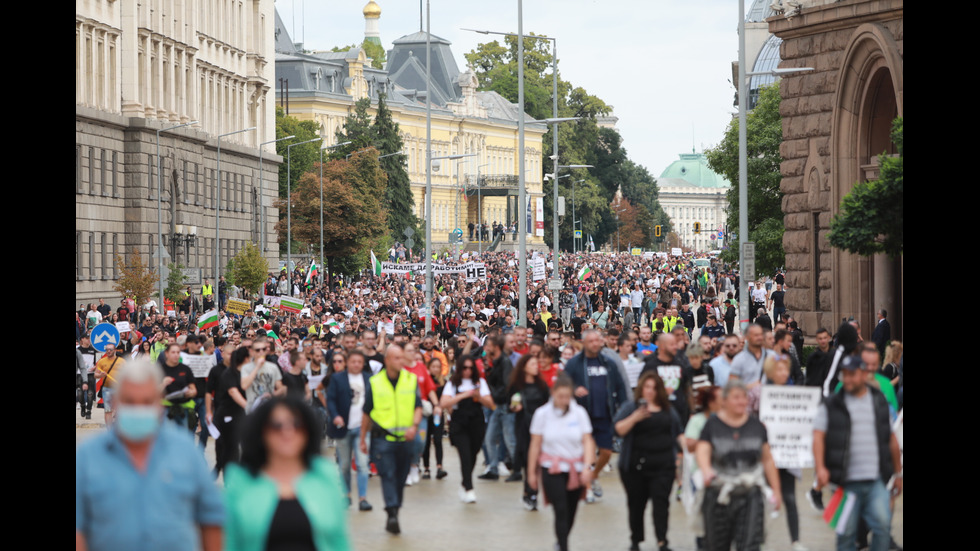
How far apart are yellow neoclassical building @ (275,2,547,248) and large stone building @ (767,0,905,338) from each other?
3422 inches

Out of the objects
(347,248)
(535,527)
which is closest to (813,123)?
(535,527)

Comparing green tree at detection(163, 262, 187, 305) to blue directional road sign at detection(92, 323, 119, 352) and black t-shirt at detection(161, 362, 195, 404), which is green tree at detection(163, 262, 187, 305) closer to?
blue directional road sign at detection(92, 323, 119, 352)

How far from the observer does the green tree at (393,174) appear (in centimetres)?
10281

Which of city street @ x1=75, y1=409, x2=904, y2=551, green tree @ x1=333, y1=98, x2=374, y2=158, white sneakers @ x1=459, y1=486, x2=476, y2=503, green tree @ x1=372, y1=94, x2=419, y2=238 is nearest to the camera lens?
city street @ x1=75, y1=409, x2=904, y2=551

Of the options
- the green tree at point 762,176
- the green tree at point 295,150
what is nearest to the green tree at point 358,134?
the green tree at point 295,150

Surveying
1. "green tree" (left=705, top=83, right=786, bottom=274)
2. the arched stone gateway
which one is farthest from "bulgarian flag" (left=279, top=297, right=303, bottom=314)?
"green tree" (left=705, top=83, right=786, bottom=274)

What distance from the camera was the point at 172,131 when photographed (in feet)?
209

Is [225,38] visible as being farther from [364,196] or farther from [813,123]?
[813,123]

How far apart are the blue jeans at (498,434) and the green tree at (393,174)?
84.0 m

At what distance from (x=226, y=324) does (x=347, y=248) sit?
37.5 m

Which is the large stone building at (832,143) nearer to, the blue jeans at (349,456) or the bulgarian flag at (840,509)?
the blue jeans at (349,456)

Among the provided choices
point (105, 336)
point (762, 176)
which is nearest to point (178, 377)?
point (105, 336)

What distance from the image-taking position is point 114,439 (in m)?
6.75

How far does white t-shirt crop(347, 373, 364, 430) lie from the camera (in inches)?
630
